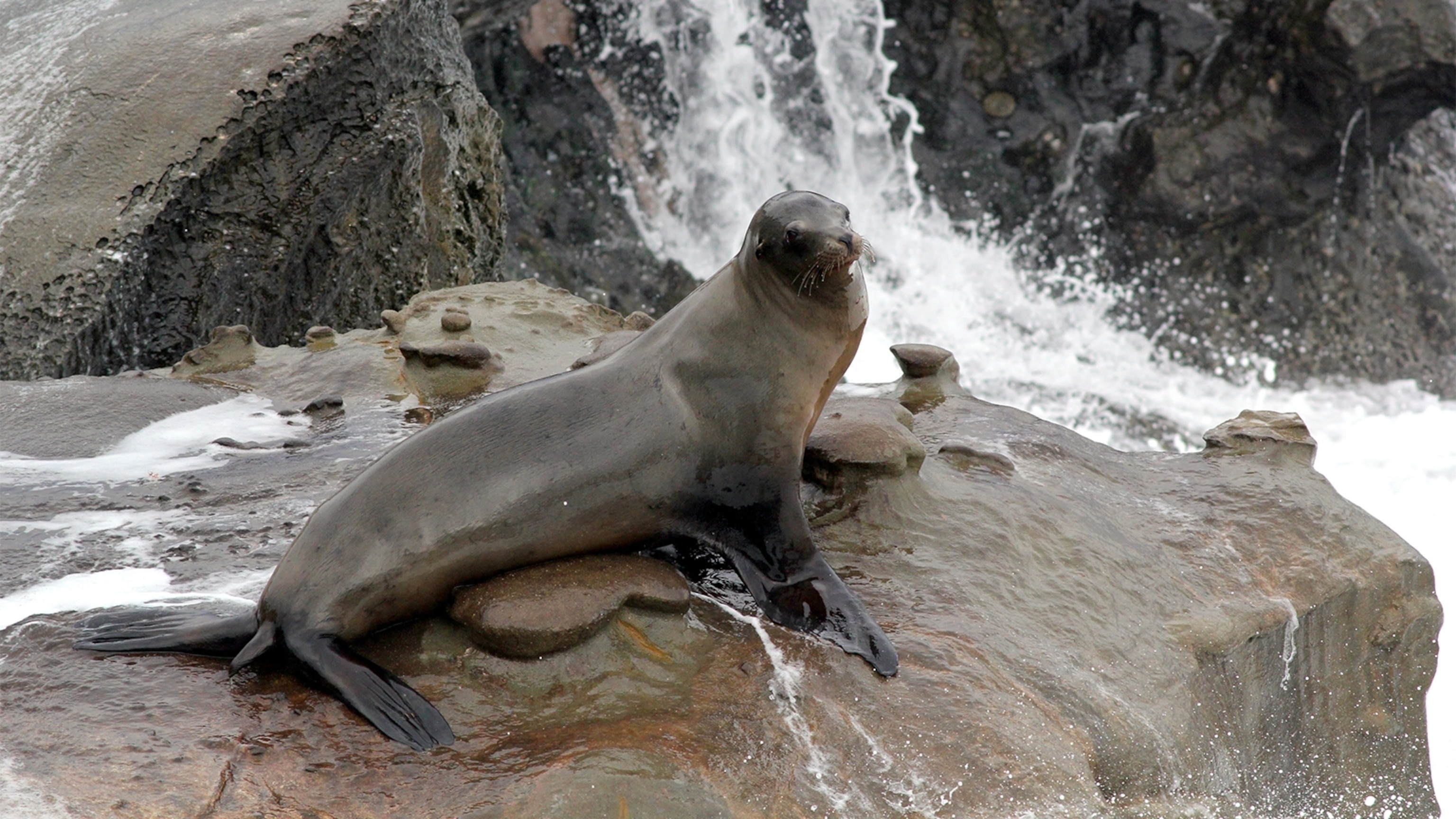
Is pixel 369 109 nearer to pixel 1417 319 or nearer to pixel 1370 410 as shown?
pixel 1370 410

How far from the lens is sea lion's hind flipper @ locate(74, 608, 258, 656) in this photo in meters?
3.44

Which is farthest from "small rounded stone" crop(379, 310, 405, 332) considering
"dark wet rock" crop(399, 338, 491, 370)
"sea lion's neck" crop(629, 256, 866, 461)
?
"sea lion's neck" crop(629, 256, 866, 461)

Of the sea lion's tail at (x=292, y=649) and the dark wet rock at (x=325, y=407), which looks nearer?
the sea lion's tail at (x=292, y=649)

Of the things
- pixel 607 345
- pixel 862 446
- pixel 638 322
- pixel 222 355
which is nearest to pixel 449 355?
pixel 607 345

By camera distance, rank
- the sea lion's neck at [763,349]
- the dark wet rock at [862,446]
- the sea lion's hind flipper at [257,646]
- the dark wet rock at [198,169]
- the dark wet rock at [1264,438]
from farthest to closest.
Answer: the dark wet rock at [198,169], the dark wet rock at [1264,438], the dark wet rock at [862,446], the sea lion's neck at [763,349], the sea lion's hind flipper at [257,646]

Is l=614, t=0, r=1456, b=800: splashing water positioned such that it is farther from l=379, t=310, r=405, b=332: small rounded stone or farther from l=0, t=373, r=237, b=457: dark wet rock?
l=0, t=373, r=237, b=457: dark wet rock

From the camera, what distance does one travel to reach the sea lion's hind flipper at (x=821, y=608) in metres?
3.52

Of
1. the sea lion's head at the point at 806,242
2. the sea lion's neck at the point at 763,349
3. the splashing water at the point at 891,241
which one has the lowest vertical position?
the splashing water at the point at 891,241

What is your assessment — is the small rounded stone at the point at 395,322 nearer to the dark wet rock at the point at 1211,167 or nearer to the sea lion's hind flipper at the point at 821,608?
the sea lion's hind flipper at the point at 821,608

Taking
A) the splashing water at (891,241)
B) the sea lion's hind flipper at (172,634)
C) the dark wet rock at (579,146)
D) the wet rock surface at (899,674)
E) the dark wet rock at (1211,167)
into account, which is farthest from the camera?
the dark wet rock at (1211,167)

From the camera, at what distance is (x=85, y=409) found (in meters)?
4.93

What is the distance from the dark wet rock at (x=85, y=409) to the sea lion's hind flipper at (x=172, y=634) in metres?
1.31

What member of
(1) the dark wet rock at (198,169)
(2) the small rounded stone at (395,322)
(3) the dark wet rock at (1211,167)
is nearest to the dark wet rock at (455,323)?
(2) the small rounded stone at (395,322)

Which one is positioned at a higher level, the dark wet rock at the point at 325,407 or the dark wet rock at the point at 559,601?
the dark wet rock at the point at 559,601
